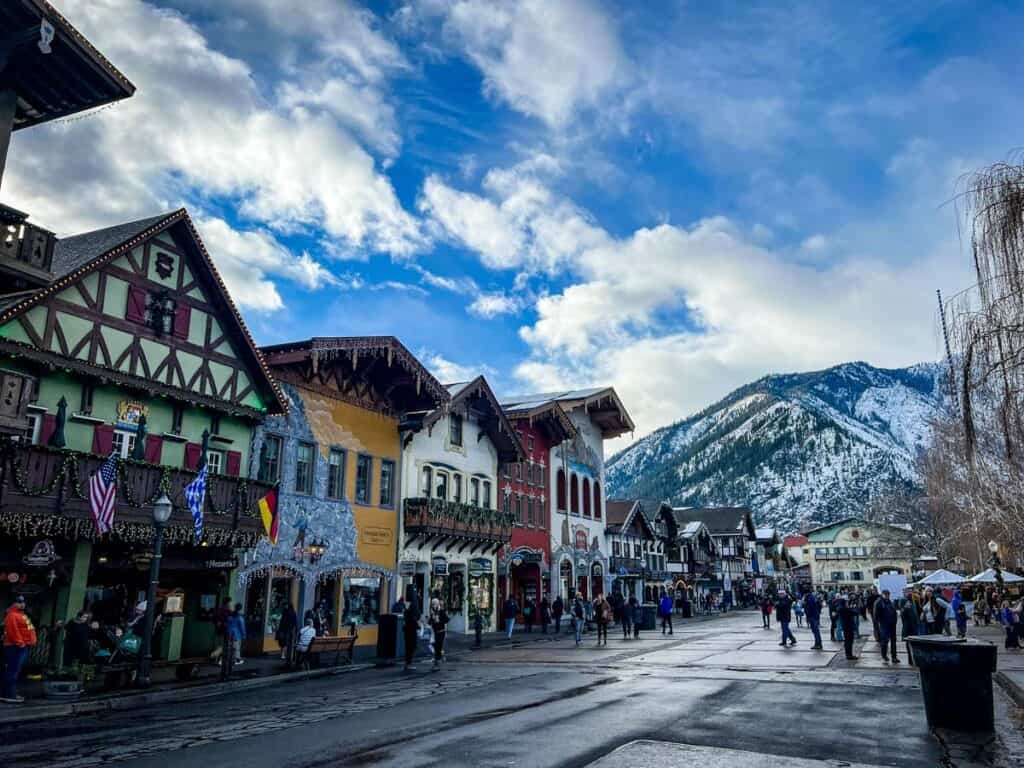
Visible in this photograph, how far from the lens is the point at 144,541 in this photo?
2133 centimetres

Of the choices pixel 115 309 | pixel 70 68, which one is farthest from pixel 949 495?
pixel 70 68

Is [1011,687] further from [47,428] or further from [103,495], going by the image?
[47,428]

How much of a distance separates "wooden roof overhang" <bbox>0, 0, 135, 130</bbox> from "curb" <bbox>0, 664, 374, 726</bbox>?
41.1 ft

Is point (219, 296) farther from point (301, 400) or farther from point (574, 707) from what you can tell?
point (574, 707)

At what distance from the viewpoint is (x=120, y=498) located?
1998 cm

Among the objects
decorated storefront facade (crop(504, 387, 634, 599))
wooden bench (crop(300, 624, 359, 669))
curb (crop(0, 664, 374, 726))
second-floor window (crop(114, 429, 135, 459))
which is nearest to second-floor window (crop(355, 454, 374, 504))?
wooden bench (crop(300, 624, 359, 669))

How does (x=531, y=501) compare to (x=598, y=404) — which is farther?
(x=598, y=404)

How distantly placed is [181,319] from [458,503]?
15709mm

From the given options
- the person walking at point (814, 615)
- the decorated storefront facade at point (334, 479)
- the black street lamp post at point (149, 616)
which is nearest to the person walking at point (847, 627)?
the person walking at point (814, 615)

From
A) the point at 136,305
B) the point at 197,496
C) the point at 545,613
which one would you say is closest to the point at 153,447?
the point at 197,496

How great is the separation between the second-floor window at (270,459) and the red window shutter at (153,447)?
4050mm

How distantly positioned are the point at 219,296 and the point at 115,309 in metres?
3.64

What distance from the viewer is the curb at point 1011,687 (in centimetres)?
1334

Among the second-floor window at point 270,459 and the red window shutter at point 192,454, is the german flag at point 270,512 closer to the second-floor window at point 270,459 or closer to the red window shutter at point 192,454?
the second-floor window at point 270,459
